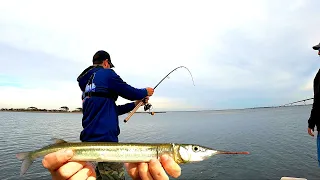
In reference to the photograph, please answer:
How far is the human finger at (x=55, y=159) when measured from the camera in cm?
272

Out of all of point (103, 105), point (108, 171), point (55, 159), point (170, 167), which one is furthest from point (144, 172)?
point (108, 171)

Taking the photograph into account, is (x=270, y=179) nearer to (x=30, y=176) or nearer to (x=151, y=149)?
(x=151, y=149)

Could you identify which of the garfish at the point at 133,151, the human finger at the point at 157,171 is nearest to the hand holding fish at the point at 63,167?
the garfish at the point at 133,151

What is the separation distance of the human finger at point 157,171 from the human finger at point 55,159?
107cm

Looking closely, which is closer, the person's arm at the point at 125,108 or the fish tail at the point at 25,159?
the fish tail at the point at 25,159

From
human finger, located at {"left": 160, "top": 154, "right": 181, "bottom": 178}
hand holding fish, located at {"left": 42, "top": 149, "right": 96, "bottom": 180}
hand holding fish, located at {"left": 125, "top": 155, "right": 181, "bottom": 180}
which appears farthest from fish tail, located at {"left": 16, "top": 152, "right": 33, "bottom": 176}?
human finger, located at {"left": 160, "top": 154, "right": 181, "bottom": 178}

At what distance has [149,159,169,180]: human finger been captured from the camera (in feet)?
9.62

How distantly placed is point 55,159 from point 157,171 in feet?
4.15

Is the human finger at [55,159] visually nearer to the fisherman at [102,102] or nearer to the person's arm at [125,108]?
the fisherman at [102,102]

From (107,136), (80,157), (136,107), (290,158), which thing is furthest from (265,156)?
(80,157)

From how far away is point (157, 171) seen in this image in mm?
2955

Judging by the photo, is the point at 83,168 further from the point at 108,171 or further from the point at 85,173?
the point at 108,171

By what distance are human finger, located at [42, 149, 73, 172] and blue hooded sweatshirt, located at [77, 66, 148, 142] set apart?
7.41ft

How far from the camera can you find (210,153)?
345 cm
